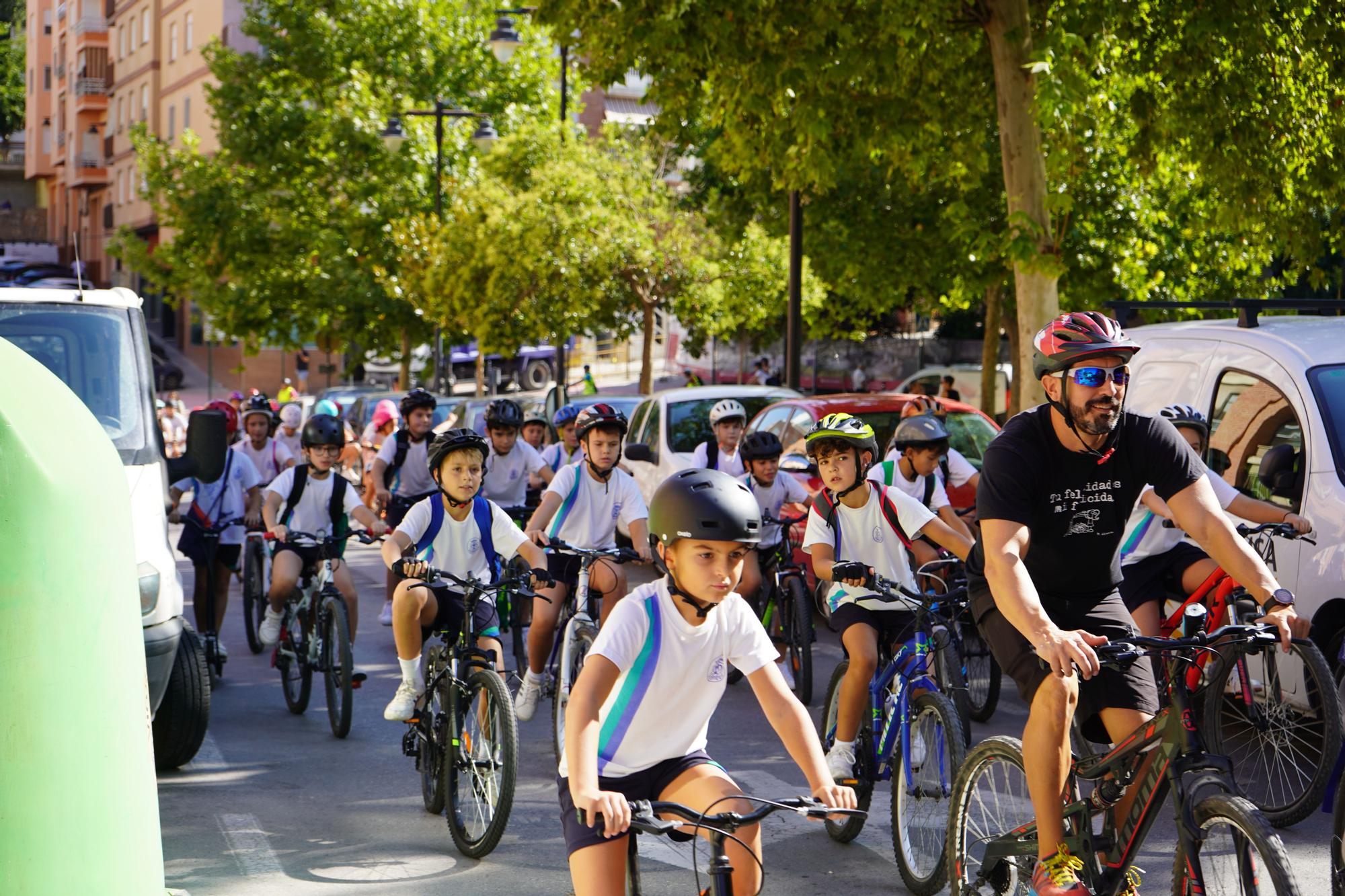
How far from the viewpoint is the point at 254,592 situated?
11227mm

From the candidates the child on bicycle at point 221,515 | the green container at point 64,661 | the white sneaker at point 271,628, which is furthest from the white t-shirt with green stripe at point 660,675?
the child on bicycle at point 221,515

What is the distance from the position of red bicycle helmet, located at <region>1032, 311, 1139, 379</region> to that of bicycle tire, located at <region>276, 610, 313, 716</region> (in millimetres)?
5602

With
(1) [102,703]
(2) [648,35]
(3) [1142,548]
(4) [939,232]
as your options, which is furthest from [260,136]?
(1) [102,703]

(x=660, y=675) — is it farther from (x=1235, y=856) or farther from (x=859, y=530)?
(x=859, y=530)

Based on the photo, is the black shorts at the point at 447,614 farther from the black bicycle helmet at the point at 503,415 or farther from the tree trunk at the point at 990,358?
the tree trunk at the point at 990,358

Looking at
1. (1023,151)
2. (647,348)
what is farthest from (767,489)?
(647,348)

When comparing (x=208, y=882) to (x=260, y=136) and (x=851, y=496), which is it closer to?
(x=851, y=496)

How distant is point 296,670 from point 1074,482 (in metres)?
5.80

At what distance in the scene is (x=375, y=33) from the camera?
39875 mm

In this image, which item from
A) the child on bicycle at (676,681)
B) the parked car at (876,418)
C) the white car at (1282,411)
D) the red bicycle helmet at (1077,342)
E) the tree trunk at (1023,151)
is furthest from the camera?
the tree trunk at (1023,151)

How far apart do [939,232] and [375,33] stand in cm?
2061

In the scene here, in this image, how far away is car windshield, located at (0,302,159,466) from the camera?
A: 8180mm

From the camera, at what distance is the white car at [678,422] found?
15.0 metres

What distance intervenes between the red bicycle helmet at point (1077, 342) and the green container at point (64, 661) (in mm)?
2656
